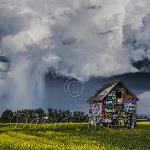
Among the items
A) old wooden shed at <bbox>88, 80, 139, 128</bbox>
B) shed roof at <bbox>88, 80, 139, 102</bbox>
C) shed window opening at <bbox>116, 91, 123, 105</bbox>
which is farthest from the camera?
shed window opening at <bbox>116, 91, 123, 105</bbox>

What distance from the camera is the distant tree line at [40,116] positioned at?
8789 centimetres

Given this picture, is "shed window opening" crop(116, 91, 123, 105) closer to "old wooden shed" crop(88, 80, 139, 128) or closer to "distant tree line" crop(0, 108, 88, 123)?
"old wooden shed" crop(88, 80, 139, 128)

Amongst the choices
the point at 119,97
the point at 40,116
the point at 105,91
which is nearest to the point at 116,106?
the point at 119,97

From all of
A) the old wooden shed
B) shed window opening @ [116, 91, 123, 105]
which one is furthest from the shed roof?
shed window opening @ [116, 91, 123, 105]

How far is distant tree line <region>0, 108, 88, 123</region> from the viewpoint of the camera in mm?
87887

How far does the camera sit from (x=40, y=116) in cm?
9775

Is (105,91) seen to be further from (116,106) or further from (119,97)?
(116,106)

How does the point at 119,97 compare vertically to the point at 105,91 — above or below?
below

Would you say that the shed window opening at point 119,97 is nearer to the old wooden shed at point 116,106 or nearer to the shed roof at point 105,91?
the old wooden shed at point 116,106

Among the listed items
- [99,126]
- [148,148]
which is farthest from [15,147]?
[99,126]

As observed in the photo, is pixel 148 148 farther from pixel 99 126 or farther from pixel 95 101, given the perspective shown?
pixel 95 101

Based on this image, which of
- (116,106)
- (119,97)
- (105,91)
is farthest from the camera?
(105,91)

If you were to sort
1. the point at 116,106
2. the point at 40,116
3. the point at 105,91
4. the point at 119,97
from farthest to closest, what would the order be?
the point at 40,116
the point at 105,91
the point at 119,97
the point at 116,106

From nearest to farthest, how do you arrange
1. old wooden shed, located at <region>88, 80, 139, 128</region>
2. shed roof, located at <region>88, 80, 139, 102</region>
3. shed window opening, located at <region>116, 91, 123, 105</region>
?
1. old wooden shed, located at <region>88, 80, 139, 128</region>
2. shed roof, located at <region>88, 80, 139, 102</region>
3. shed window opening, located at <region>116, 91, 123, 105</region>
